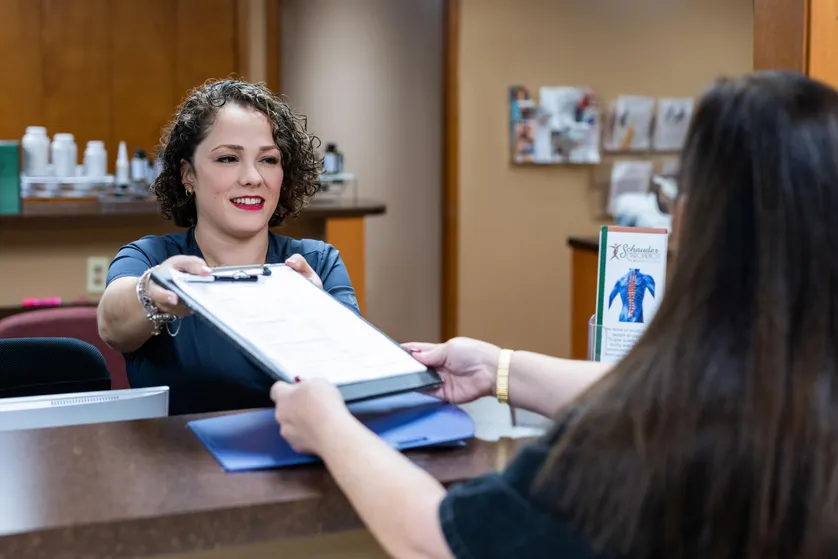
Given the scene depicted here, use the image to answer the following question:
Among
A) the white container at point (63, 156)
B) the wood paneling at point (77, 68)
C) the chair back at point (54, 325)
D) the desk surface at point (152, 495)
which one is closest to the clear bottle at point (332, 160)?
the white container at point (63, 156)

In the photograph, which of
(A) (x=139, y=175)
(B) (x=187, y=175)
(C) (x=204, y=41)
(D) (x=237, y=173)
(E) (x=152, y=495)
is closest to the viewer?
(E) (x=152, y=495)

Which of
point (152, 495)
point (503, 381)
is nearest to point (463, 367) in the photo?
point (503, 381)

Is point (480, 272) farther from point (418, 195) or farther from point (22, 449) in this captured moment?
point (22, 449)

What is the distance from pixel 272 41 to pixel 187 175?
329cm

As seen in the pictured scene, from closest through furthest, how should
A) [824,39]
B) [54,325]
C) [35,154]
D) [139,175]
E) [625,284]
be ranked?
[625,284] → [824,39] → [54,325] → [35,154] → [139,175]

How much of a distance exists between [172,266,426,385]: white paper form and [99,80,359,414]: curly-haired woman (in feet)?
1.20

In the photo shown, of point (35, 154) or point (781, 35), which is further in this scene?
point (35, 154)

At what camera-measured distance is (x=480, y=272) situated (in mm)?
5332

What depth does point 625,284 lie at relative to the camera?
1498mm

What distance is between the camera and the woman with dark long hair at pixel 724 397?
2.49 ft

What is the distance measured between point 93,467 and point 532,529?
1.76ft

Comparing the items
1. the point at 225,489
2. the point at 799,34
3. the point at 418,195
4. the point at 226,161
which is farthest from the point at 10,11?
the point at 225,489

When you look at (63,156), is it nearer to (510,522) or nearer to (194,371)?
(194,371)

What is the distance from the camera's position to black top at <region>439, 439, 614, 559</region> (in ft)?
2.60
